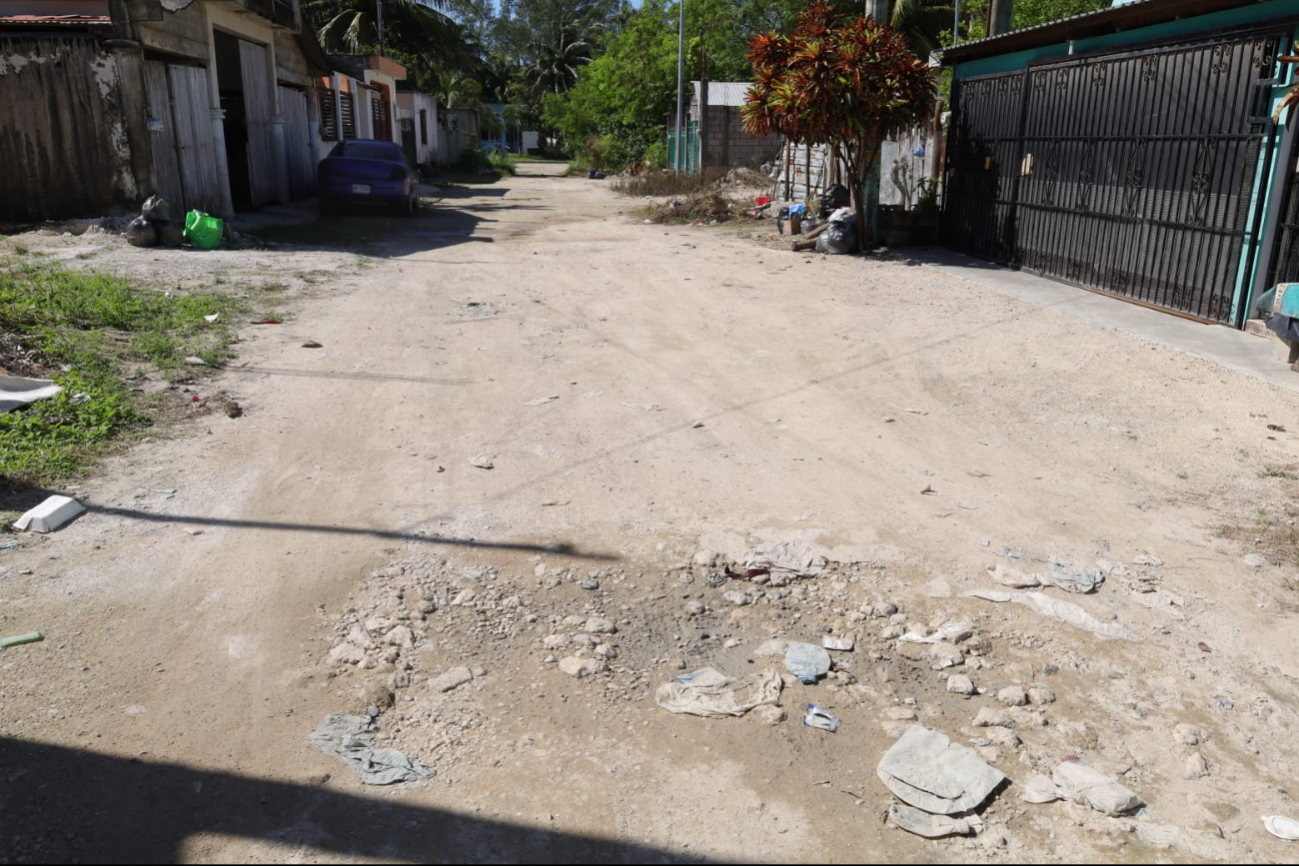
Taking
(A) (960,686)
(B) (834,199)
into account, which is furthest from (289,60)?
(A) (960,686)

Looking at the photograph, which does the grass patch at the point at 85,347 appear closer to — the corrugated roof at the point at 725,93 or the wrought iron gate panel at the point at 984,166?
the wrought iron gate panel at the point at 984,166

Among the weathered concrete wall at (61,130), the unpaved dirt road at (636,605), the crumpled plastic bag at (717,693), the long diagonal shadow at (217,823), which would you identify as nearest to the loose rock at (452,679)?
the unpaved dirt road at (636,605)

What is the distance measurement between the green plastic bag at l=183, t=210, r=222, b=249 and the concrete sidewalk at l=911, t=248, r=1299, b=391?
9722 millimetres

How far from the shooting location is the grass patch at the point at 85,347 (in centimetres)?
559

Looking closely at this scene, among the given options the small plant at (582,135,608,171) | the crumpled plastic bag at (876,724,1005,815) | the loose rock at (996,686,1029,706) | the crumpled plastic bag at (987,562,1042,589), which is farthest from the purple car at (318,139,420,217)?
the small plant at (582,135,608,171)

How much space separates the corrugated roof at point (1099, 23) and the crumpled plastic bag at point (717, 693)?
27.6ft

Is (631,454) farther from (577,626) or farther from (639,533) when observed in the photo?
(577,626)

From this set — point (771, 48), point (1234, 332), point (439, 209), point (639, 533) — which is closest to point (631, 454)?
point (639, 533)

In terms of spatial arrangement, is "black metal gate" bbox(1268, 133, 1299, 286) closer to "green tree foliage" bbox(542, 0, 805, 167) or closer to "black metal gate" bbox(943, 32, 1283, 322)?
"black metal gate" bbox(943, 32, 1283, 322)

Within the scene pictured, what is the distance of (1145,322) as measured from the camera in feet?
31.0

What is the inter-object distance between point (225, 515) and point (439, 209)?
17.6m

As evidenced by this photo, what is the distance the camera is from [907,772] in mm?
3209

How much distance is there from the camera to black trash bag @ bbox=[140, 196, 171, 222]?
42.3 feet

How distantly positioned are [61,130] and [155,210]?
73.8 inches
